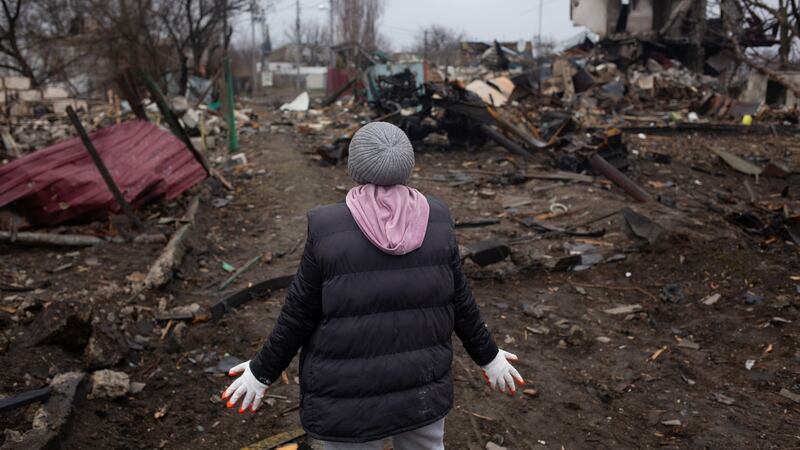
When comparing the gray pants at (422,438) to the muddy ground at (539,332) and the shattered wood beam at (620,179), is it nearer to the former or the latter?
the muddy ground at (539,332)

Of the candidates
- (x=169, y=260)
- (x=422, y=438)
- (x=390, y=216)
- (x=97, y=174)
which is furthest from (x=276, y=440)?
Answer: (x=97, y=174)

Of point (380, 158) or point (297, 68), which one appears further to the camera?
point (297, 68)

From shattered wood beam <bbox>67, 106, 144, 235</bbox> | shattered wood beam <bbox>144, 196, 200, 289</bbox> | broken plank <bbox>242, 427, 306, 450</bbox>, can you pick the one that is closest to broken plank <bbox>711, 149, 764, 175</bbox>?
shattered wood beam <bbox>144, 196, 200, 289</bbox>

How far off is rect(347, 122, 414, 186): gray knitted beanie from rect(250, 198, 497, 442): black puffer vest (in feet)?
0.43

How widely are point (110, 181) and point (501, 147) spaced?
835 centimetres

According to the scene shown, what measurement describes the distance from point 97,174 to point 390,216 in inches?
242

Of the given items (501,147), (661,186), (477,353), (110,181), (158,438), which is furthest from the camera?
(501,147)

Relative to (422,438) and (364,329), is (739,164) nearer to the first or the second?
(422,438)

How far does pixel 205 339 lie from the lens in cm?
432

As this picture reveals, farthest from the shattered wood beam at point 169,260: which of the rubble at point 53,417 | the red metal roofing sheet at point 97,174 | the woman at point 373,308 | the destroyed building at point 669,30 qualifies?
the destroyed building at point 669,30

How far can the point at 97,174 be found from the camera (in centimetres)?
686

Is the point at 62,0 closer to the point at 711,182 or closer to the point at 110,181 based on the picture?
the point at 110,181

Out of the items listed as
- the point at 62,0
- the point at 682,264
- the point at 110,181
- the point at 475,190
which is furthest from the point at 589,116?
the point at 62,0

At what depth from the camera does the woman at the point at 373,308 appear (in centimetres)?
177
